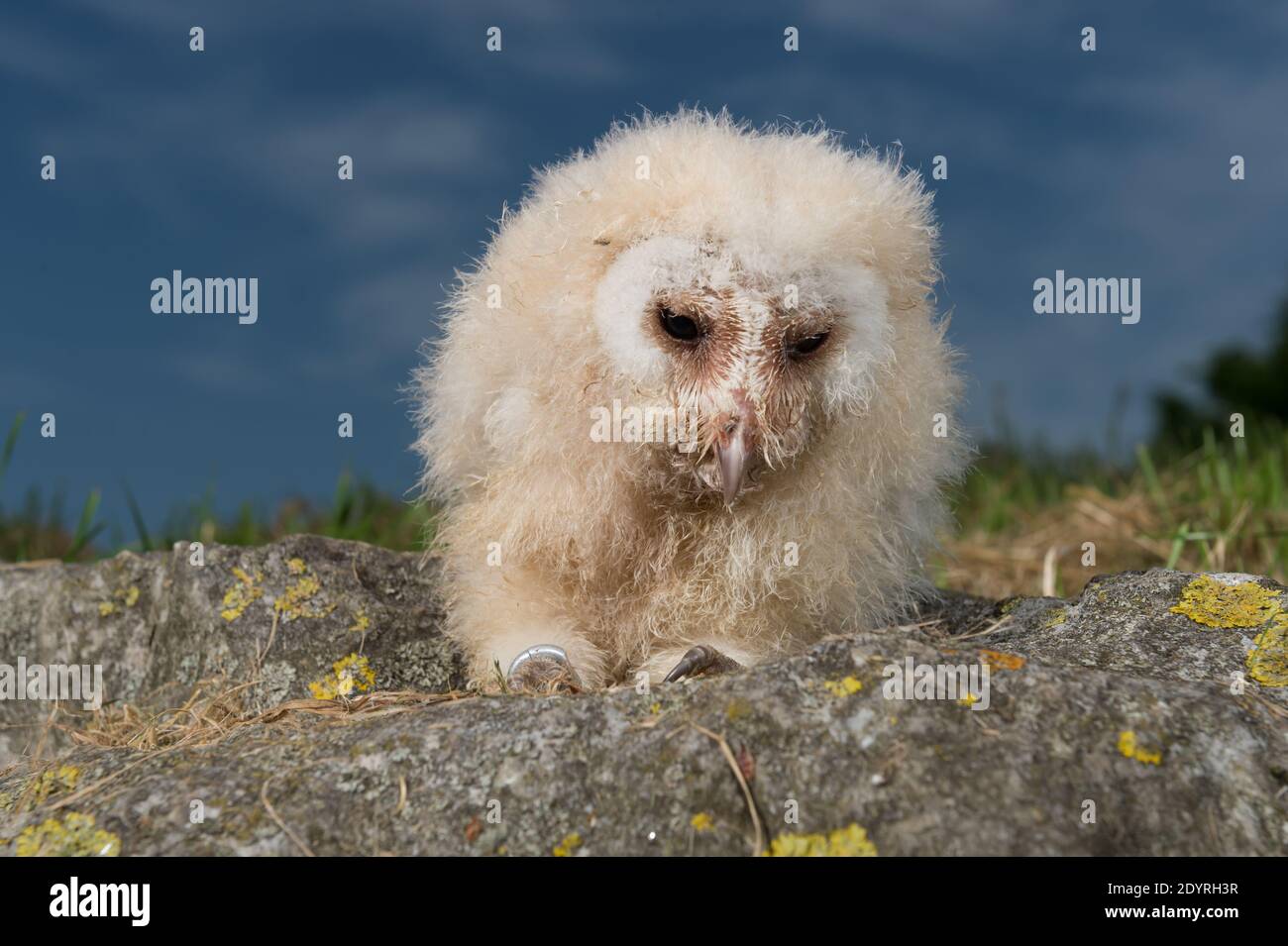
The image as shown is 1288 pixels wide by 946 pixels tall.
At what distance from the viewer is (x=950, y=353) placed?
412 centimetres

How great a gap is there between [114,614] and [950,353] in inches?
144

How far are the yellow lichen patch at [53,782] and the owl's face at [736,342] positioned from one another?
193 cm

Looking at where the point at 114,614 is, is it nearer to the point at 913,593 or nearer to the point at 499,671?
the point at 499,671

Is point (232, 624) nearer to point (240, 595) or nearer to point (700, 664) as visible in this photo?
point (240, 595)

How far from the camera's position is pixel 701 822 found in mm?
2531

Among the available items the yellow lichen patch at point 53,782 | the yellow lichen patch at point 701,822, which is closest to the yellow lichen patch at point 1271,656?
the yellow lichen patch at point 701,822

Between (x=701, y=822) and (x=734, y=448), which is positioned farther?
(x=734, y=448)

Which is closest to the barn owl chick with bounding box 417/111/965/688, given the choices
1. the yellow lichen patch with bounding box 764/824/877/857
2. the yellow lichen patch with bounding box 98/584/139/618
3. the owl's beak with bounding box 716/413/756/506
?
the owl's beak with bounding box 716/413/756/506

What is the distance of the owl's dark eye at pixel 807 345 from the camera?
11.3ft

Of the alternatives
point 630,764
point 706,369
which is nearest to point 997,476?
point 706,369

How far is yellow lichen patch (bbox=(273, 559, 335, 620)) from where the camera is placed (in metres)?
4.53

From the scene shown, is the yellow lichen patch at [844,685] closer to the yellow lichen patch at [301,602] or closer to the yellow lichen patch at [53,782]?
the yellow lichen patch at [53,782]

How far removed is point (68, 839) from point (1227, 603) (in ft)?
11.4

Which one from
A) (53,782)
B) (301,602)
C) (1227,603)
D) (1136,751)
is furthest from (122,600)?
(1227,603)
